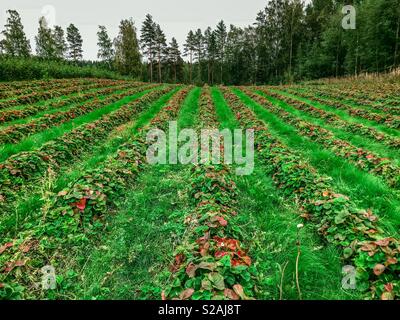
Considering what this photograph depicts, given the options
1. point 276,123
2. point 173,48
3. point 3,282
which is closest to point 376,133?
point 276,123

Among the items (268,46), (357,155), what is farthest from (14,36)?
(357,155)

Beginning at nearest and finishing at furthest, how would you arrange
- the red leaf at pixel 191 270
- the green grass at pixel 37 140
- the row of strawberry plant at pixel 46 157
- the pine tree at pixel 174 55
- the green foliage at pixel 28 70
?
the red leaf at pixel 191 270 < the row of strawberry plant at pixel 46 157 < the green grass at pixel 37 140 < the green foliage at pixel 28 70 < the pine tree at pixel 174 55

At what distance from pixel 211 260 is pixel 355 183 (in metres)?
4.29

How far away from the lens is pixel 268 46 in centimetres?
6412

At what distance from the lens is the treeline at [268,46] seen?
3859 cm

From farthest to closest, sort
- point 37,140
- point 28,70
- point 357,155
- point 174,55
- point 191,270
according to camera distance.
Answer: point 174,55
point 28,70
point 37,140
point 357,155
point 191,270

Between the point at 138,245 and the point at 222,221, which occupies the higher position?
the point at 222,221

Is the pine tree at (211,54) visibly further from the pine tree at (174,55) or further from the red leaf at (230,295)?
the red leaf at (230,295)

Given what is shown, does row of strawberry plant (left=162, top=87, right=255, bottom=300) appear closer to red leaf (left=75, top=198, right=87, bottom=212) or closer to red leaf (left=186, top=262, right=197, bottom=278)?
red leaf (left=186, top=262, right=197, bottom=278)

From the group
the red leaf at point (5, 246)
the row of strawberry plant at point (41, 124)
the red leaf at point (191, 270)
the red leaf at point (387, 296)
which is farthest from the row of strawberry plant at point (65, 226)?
the row of strawberry plant at point (41, 124)

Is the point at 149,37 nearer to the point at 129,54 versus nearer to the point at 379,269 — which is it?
the point at 129,54

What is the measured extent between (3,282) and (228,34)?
268ft

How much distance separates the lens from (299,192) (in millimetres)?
5336

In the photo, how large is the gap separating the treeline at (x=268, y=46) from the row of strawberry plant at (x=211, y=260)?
40926mm
